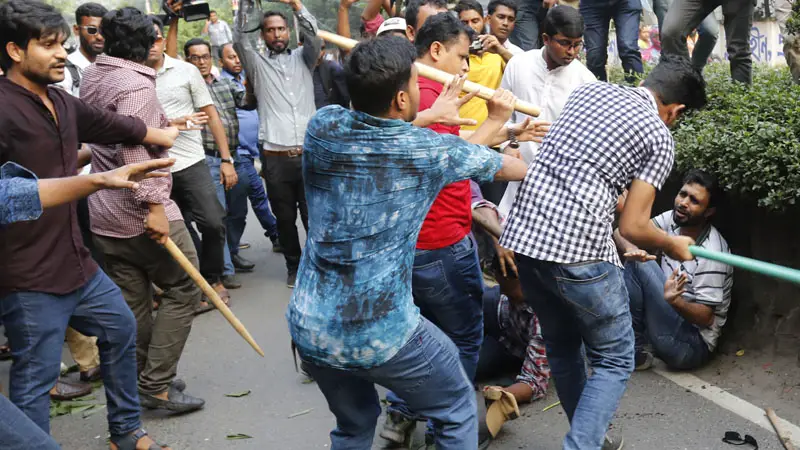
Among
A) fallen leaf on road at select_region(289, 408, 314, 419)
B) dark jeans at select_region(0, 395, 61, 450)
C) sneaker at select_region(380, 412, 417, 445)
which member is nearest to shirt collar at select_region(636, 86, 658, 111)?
sneaker at select_region(380, 412, 417, 445)

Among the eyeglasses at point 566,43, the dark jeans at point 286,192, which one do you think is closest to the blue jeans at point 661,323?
the eyeglasses at point 566,43

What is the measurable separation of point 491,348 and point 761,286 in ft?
5.37

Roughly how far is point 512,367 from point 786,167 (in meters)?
1.89

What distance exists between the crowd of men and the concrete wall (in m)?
0.19

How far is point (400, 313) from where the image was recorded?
2881mm

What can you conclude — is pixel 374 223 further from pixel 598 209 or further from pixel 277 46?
pixel 277 46

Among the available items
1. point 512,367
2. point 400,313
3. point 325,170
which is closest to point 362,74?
point 325,170

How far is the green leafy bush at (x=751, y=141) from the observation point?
4.59m

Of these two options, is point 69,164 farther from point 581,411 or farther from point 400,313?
point 581,411

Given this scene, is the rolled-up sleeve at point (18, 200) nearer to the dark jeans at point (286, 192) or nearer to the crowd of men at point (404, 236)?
the crowd of men at point (404, 236)

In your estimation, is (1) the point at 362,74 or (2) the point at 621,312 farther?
Answer: (2) the point at 621,312

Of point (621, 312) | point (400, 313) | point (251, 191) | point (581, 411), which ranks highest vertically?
point (400, 313)

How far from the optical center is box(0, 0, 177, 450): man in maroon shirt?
3.50m

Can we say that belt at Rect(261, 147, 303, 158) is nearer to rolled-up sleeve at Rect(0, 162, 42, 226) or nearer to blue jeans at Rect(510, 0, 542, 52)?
blue jeans at Rect(510, 0, 542, 52)
